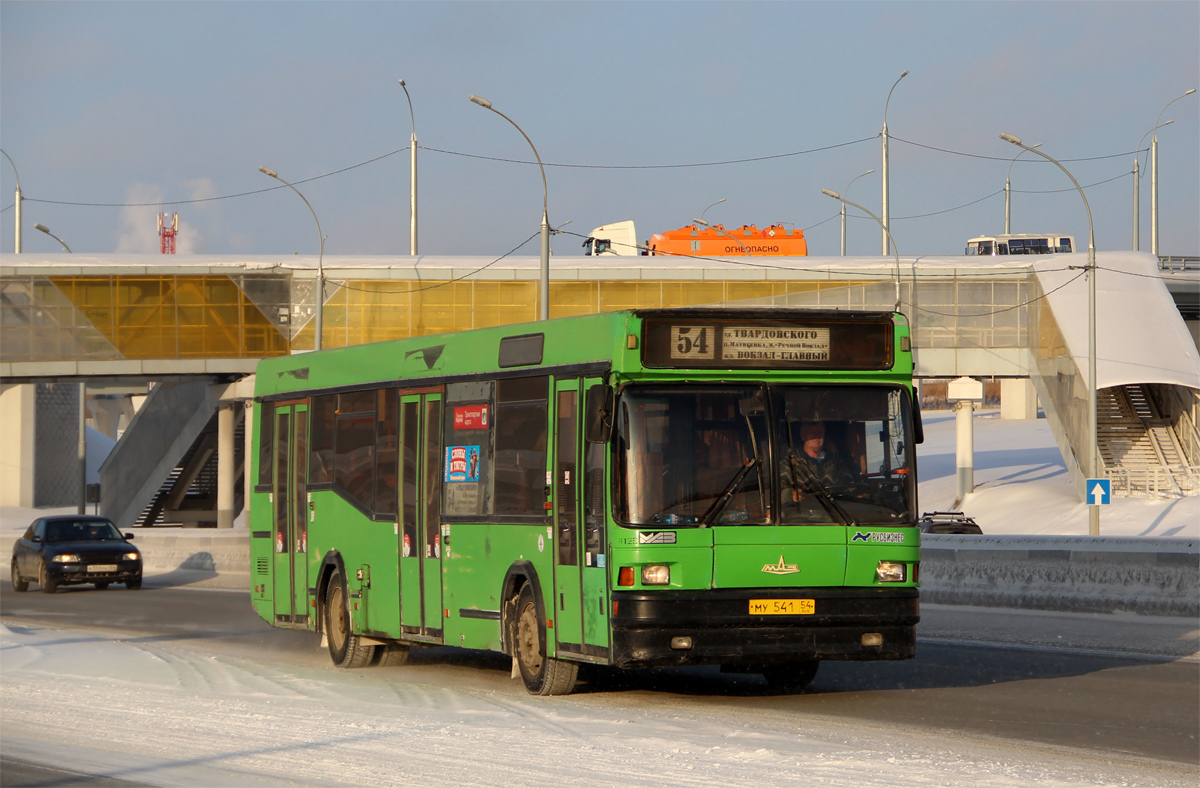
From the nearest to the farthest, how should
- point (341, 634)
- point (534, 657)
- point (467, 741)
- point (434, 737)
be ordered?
point (467, 741) < point (434, 737) < point (534, 657) < point (341, 634)

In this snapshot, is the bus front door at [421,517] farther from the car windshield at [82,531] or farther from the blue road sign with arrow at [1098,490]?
the blue road sign with arrow at [1098,490]

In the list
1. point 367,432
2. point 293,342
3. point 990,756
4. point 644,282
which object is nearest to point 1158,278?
point 644,282

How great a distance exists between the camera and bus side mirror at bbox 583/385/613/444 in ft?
37.3

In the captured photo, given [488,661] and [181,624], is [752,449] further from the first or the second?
[181,624]

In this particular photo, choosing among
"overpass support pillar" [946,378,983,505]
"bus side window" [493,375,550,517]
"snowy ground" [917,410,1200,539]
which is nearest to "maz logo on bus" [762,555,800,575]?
"bus side window" [493,375,550,517]

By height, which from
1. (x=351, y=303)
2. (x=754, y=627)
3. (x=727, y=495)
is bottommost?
(x=754, y=627)

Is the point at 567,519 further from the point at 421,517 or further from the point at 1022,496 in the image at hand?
the point at 1022,496

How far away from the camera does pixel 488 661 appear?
53.2ft

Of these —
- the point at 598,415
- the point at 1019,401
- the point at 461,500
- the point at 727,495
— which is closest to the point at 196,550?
the point at 461,500

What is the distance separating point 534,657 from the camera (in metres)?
12.7

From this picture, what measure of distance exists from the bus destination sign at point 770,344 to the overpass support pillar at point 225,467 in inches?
2016

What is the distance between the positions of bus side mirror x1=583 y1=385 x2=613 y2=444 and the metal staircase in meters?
43.7

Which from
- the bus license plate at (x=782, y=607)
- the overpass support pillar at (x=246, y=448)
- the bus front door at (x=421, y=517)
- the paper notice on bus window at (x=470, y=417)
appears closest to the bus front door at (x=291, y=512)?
the bus front door at (x=421, y=517)

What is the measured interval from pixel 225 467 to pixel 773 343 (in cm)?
5239
